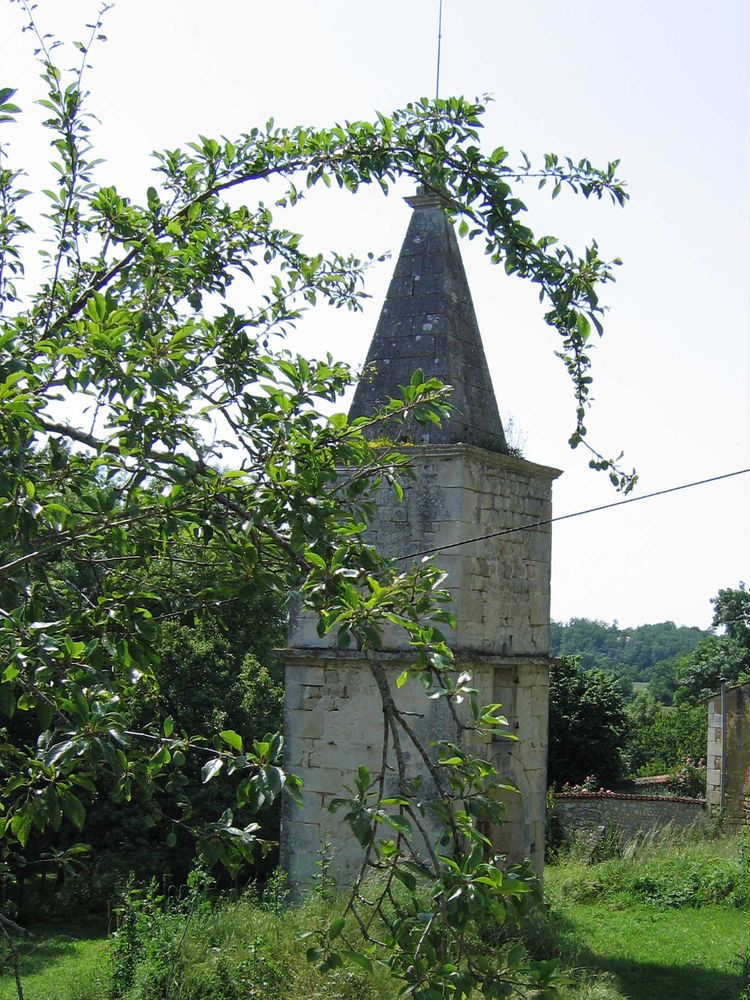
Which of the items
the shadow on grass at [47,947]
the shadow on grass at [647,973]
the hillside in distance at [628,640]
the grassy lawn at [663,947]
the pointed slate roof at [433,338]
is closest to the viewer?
the shadow on grass at [647,973]

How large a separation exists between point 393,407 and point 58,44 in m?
2.01

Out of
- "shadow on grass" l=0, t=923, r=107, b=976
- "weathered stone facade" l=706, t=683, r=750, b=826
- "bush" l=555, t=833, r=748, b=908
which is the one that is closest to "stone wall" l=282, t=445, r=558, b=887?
"bush" l=555, t=833, r=748, b=908

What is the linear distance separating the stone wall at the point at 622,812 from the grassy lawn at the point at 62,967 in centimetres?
669

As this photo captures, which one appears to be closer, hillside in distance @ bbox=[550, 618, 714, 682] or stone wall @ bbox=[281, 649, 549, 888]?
stone wall @ bbox=[281, 649, 549, 888]

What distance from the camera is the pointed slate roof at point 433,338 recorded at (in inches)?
378

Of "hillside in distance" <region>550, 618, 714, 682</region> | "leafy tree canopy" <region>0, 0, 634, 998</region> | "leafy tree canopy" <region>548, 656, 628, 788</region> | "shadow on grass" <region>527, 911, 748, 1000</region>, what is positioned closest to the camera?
"leafy tree canopy" <region>0, 0, 634, 998</region>

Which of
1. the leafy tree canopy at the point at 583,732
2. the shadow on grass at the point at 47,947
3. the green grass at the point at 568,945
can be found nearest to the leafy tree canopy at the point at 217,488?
the green grass at the point at 568,945

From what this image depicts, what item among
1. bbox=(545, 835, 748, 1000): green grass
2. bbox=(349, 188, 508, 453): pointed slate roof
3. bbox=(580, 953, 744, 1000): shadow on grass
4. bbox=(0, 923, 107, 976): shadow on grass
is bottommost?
bbox=(0, 923, 107, 976): shadow on grass

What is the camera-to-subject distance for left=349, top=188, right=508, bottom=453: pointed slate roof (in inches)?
378

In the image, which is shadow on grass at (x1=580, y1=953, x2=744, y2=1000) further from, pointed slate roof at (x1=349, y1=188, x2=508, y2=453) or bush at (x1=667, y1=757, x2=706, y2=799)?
bush at (x1=667, y1=757, x2=706, y2=799)

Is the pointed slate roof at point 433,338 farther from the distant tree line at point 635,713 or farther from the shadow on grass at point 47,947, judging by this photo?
the shadow on grass at point 47,947

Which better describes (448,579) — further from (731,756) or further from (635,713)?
(635,713)

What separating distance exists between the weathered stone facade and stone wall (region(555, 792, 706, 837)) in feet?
2.01

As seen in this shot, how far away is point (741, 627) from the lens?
3988 centimetres
